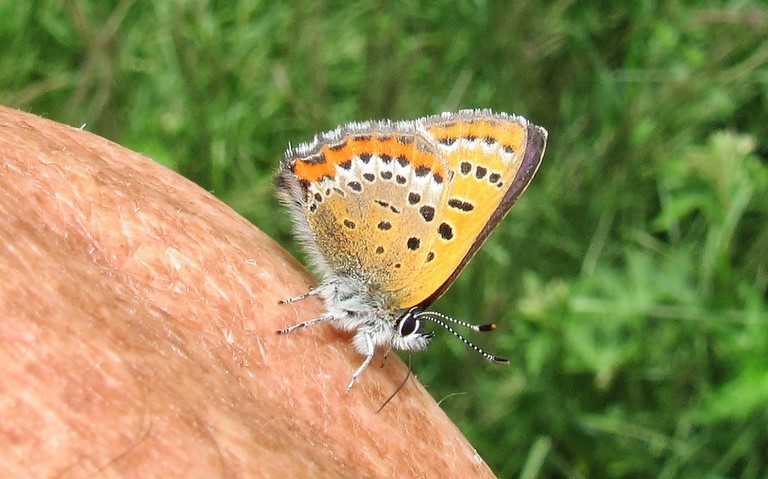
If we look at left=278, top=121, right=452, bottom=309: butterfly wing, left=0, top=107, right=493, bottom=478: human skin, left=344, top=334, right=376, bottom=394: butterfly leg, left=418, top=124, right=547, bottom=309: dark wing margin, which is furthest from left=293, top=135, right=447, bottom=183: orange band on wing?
left=344, top=334, right=376, bottom=394: butterfly leg

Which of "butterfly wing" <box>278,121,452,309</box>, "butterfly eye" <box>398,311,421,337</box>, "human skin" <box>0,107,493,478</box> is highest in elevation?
"butterfly wing" <box>278,121,452,309</box>

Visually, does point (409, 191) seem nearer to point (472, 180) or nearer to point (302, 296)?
point (472, 180)

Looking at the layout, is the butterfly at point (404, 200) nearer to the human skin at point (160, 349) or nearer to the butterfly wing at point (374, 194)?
the butterfly wing at point (374, 194)

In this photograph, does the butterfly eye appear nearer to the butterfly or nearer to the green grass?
the butterfly

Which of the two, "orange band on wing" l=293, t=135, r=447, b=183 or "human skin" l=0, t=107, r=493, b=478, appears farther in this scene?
"orange band on wing" l=293, t=135, r=447, b=183

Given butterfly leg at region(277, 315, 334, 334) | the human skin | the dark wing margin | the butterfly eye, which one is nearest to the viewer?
the human skin

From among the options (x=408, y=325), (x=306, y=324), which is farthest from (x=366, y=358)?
(x=408, y=325)
